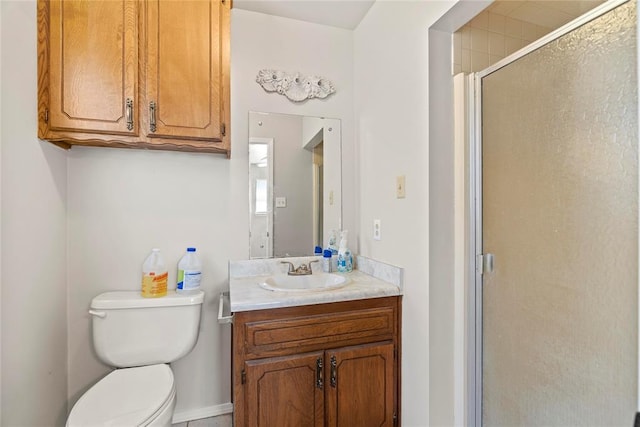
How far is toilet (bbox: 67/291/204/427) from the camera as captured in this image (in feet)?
4.42

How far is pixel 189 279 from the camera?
5.45 ft

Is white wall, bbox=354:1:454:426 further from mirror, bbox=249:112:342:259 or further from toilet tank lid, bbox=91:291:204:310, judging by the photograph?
toilet tank lid, bbox=91:291:204:310

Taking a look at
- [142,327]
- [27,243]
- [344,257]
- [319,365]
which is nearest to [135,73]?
[27,243]

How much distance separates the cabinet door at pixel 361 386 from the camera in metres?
1.41

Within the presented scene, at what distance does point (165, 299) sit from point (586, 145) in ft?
6.07

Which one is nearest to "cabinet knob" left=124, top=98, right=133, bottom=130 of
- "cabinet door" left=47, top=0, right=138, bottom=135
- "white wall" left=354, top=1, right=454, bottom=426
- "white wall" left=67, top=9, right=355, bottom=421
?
"cabinet door" left=47, top=0, right=138, bottom=135

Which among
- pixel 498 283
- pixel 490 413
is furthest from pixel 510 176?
pixel 490 413

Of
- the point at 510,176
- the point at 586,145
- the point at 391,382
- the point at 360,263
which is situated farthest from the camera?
the point at 360,263

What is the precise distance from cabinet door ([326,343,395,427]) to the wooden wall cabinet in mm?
1158

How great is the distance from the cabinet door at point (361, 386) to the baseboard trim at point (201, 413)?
76 cm

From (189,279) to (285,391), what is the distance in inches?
29.3

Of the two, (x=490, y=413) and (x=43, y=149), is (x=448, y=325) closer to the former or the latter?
(x=490, y=413)

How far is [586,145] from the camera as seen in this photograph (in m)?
1.10

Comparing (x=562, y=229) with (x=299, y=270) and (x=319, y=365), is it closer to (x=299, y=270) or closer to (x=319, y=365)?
(x=319, y=365)
